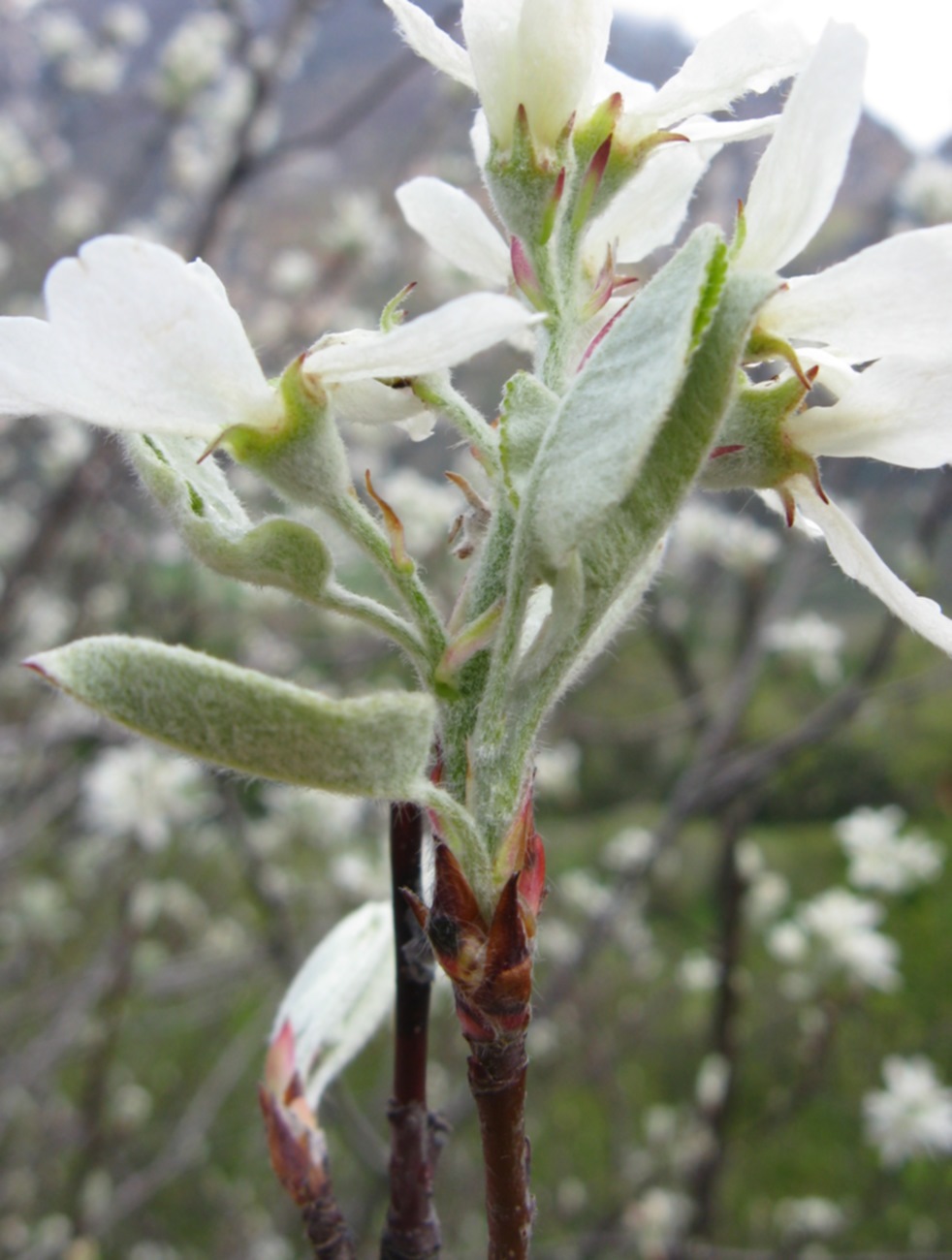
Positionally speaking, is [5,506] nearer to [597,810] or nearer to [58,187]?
[58,187]

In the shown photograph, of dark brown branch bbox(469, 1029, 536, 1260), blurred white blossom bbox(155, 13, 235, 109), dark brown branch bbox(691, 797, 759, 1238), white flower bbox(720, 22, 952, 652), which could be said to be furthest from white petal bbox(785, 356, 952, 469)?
blurred white blossom bbox(155, 13, 235, 109)

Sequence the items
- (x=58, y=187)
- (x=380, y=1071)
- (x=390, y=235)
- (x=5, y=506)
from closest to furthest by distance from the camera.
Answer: (x=380, y=1071) → (x=390, y=235) → (x=5, y=506) → (x=58, y=187)

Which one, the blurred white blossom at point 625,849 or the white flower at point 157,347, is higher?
the white flower at point 157,347

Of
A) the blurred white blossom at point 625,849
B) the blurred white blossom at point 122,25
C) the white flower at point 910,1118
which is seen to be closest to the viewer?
the white flower at point 910,1118

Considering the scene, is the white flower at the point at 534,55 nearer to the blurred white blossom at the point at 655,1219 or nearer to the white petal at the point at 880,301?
the white petal at the point at 880,301

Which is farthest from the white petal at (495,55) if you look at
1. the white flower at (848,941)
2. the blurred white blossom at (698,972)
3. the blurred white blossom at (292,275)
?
the blurred white blossom at (292,275)

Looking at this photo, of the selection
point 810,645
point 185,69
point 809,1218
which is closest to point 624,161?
point 810,645

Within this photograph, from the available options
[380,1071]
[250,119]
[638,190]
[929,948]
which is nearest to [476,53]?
[638,190]
